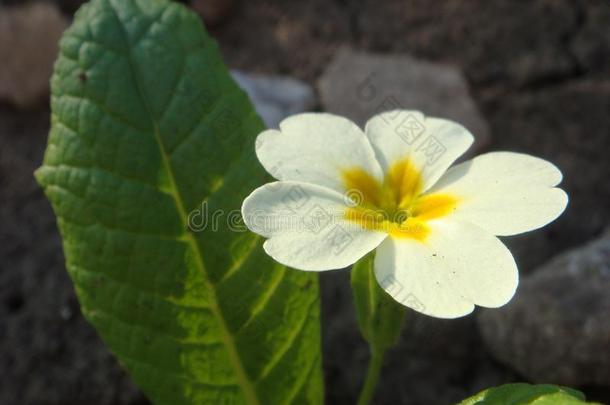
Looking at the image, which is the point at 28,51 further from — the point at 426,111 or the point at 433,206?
the point at 433,206

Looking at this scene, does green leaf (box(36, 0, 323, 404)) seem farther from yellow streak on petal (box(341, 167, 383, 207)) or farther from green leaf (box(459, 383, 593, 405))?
green leaf (box(459, 383, 593, 405))

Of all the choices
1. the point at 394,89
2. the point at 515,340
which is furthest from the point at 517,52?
the point at 515,340

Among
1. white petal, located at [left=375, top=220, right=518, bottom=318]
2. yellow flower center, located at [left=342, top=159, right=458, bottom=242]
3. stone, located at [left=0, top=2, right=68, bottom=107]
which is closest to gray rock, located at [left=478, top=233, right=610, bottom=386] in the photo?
yellow flower center, located at [left=342, top=159, right=458, bottom=242]

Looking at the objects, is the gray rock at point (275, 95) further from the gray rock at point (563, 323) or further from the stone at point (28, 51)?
the gray rock at point (563, 323)

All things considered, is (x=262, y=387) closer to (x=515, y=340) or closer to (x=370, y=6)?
(x=515, y=340)

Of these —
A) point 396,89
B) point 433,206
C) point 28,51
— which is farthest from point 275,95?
point 433,206

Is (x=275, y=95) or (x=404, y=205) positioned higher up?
(x=404, y=205)
